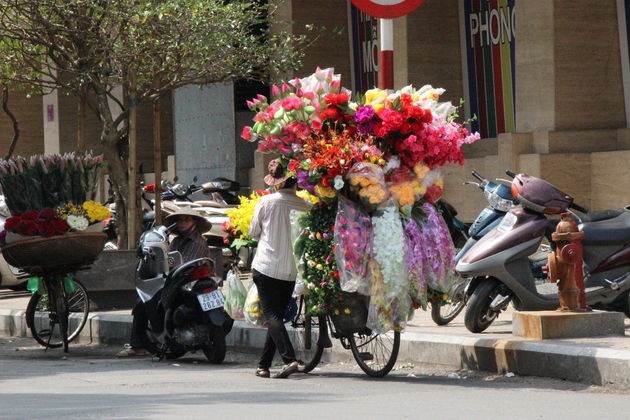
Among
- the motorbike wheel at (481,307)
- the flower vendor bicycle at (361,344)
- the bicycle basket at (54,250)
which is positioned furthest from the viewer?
the bicycle basket at (54,250)

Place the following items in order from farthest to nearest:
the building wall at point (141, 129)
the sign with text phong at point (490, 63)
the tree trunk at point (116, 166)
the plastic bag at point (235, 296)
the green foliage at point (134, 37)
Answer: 1. the building wall at point (141, 129)
2. the sign with text phong at point (490, 63)
3. the tree trunk at point (116, 166)
4. the green foliage at point (134, 37)
5. the plastic bag at point (235, 296)

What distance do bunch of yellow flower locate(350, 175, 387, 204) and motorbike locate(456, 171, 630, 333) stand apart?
1822 millimetres

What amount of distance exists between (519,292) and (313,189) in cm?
237

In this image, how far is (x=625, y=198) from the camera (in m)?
17.8

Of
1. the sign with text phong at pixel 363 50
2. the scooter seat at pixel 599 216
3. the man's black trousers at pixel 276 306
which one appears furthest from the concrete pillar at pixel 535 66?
the man's black trousers at pixel 276 306

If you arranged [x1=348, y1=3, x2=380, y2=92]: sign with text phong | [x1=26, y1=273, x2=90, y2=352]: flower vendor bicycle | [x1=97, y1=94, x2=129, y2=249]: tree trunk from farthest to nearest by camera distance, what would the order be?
[x1=348, y1=3, x2=380, y2=92]: sign with text phong → [x1=97, y1=94, x2=129, y2=249]: tree trunk → [x1=26, y1=273, x2=90, y2=352]: flower vendor bicycle

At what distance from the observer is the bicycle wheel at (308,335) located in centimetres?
1009

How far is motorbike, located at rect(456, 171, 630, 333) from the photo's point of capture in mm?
11117

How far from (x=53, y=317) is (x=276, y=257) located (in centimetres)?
359

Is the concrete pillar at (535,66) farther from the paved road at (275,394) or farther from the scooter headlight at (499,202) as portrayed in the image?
the paved road at (275,394)

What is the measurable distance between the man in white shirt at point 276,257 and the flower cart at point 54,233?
3.03 m

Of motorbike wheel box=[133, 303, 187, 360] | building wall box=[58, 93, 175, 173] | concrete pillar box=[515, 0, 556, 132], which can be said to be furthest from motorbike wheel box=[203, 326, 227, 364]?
building wall box=[58, 93, 175, 173]

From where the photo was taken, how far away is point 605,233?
11555 mm

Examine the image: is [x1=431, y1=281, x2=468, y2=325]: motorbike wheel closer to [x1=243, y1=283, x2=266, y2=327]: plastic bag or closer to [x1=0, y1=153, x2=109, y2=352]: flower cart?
[x1=243, y1=283, x2=266, y2=327]: plastic bag
